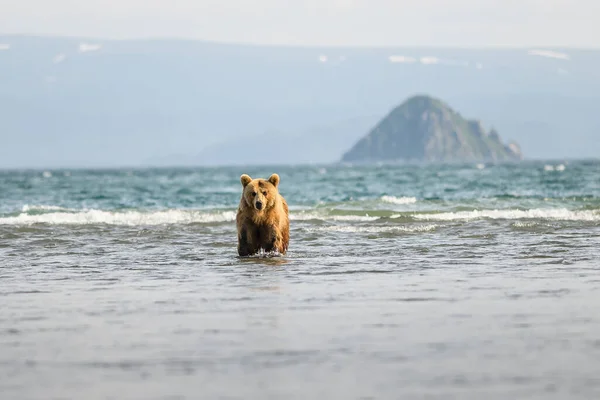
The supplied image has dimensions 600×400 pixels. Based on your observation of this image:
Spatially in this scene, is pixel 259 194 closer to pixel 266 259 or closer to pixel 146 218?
pixel 266 259

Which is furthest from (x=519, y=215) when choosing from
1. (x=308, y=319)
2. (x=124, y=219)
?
(x=308, y=319)

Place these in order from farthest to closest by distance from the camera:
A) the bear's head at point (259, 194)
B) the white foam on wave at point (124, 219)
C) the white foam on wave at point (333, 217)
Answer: the white foam on wave at point (333, 217) → the white foam on wave at point (124, 219) → the bear's head at point (259, 194)

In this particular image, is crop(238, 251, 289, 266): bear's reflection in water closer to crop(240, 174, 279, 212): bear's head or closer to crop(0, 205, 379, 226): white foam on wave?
crop(240, 174, 279, 212): bear's head

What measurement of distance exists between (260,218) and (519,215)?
11.9 m

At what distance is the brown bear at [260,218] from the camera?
13.8 m

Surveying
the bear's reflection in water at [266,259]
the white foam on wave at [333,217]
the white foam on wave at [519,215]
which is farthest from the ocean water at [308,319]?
the white foam on wave at [333,217]

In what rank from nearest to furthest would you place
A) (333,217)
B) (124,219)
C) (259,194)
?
(259,194) < (333,217) < (124,219)

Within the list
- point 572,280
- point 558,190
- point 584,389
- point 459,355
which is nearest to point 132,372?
point 459,355

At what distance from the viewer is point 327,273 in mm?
12062

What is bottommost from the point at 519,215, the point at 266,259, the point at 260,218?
the point at 519,215

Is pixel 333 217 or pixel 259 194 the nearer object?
pixel 259 194

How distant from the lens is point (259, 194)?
13633mm

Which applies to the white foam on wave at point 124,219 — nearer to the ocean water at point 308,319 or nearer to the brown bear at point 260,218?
the ocean water at point 308,319

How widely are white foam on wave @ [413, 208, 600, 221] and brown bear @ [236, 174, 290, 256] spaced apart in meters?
9.71
